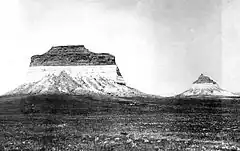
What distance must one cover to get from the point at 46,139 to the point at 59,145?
486 cm

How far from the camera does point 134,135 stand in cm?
3697

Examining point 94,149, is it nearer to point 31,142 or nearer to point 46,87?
point 31,142

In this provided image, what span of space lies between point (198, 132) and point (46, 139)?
1638 centimetres

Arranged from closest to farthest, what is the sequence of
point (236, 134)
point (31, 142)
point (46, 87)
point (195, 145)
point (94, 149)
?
1. point (94, 149)
2. point (195, 145)
3. point (31, 142)
4. point (236, 134)
5. point (46, 87)

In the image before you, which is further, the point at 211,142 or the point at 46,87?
the point at 46,87

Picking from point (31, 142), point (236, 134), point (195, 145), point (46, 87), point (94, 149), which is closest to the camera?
point (94, 149)

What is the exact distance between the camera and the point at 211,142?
104ft

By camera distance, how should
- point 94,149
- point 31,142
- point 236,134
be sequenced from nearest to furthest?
1. point 94,149
2. point 31,142
3. point 236,134

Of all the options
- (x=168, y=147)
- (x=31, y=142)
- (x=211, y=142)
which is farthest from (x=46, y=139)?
(x=211, y=142)

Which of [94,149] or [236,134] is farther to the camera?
[236,134]

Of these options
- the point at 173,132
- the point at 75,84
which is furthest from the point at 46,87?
the point at 173,132

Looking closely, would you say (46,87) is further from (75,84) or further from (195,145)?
(195,145)

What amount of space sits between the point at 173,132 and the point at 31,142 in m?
15.7

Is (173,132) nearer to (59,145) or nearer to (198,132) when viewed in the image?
(198,132)
